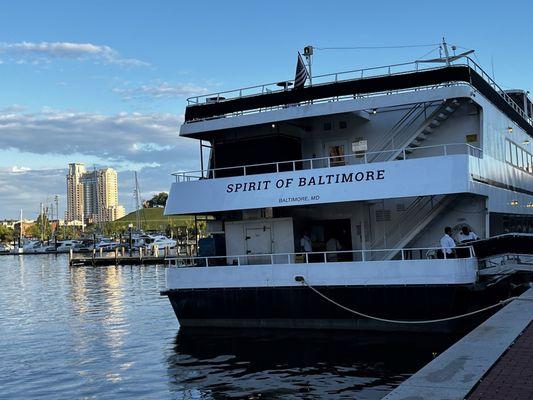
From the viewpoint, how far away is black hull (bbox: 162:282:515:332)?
1625 centimetres

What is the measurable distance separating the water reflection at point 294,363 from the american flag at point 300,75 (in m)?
8.22

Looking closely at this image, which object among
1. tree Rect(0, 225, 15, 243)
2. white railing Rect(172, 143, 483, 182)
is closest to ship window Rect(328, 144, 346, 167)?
white railing Rect(172, 143, 483, 182)

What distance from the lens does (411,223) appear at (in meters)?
19.1

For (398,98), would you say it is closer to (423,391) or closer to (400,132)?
(400,132)

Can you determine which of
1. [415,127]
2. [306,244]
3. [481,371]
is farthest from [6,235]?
[481,371]

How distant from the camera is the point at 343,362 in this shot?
14.7 meters

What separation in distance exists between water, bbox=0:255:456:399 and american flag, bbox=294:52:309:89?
822cm

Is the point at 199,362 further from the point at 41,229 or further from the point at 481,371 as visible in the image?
the point at 41,229

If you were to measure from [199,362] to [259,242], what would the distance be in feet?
18.2

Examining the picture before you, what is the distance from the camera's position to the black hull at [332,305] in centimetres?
1625

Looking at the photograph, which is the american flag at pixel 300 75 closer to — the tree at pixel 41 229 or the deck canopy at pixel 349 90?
the deck canopy at pixel 349 90

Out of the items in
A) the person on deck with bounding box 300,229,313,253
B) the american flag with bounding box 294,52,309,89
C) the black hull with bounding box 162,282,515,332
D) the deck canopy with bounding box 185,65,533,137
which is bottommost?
the black hull with bounding box 162,282,515,332

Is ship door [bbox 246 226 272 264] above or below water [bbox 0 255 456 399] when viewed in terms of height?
above

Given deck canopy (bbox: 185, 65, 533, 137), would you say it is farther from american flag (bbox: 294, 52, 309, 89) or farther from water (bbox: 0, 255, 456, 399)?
water (bbox: 0, 255, 456, 399)
